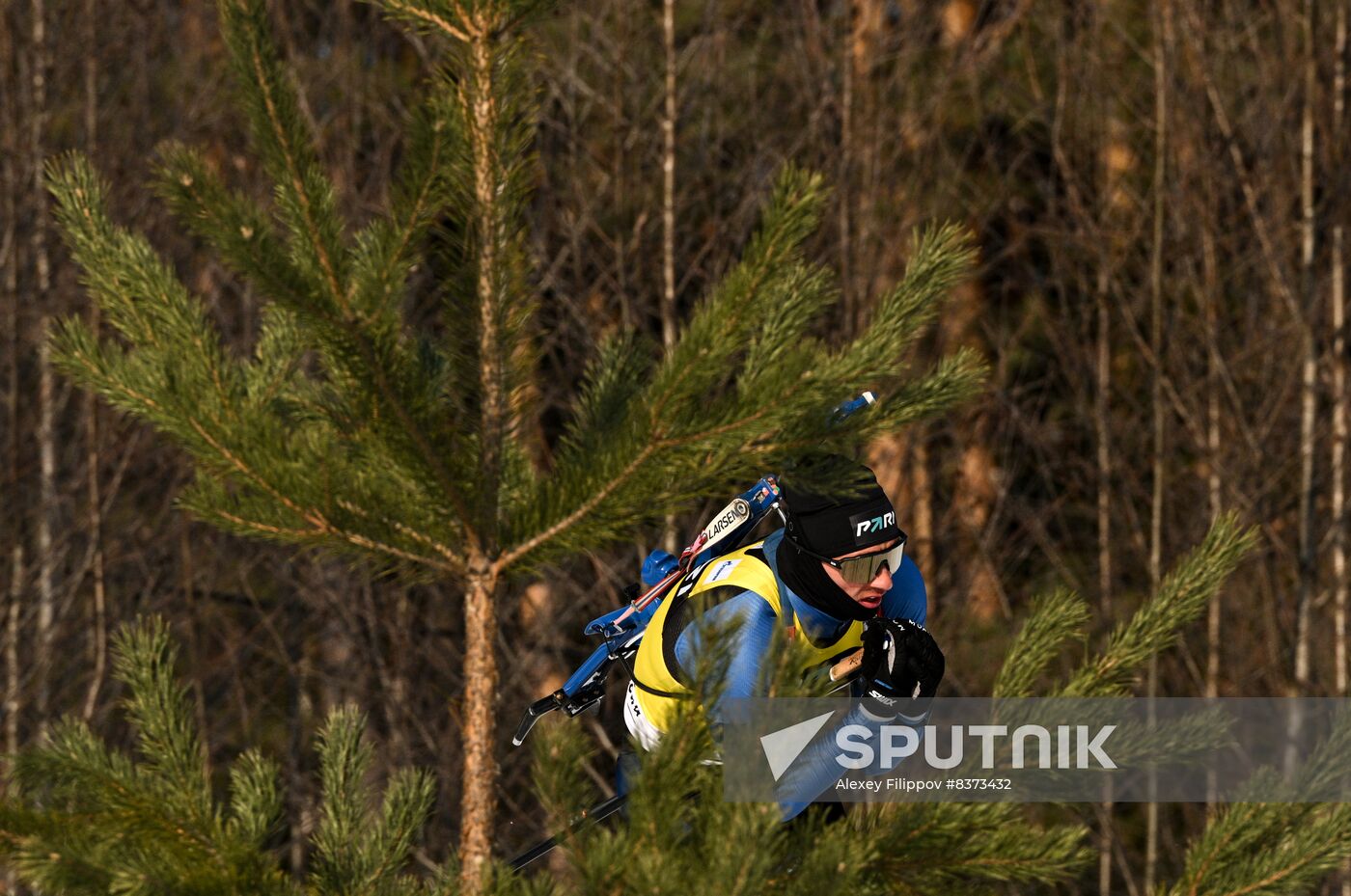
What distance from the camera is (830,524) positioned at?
2625mm

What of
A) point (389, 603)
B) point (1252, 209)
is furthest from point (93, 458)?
point (1252, 209)

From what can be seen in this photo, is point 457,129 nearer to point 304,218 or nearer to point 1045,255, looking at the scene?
point 304,218

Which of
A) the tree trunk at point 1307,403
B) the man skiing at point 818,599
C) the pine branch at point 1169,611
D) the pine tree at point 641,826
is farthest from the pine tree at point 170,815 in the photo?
the tree trunk at point 1307,403

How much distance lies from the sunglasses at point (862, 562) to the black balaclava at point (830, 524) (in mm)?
13

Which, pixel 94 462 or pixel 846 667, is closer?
pixel 846 667

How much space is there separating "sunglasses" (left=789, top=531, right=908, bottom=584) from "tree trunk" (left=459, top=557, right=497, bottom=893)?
558mm

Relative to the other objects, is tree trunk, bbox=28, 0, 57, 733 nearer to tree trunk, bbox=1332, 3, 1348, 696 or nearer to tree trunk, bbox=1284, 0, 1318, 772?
tree trunk, bbox=1284, 0, 1318, 772

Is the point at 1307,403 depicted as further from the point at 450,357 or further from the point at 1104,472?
the point at 450,357

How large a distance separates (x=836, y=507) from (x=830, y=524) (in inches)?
1.2

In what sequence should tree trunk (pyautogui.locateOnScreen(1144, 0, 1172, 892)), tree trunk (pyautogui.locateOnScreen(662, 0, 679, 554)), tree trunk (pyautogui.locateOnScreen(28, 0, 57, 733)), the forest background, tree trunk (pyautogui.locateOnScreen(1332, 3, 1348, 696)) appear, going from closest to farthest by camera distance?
tree trunk (pyautogui.locateOnScreen(662, 0, 679, 554)) < tree trunk (pyautogui.locateOnScreen(1332, 3, 1348, 696)) < the forest background < tree trunk (pyautogui.locateOnScreen(1144, 0, 1172, 892)) < tree trunk (pyautogui.locateOnScreen(28, 0, 57, 733))

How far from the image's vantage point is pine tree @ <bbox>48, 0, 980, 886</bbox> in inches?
94.7

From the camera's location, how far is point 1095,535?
1319 cm

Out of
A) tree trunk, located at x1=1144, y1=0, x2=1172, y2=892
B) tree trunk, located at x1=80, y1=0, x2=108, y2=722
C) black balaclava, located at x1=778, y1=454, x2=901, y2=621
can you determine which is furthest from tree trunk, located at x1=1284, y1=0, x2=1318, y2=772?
tree trunk, located at x1=80, y1=0, x2=108, y2=722

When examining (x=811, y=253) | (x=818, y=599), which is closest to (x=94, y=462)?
(x=811, y=253)
